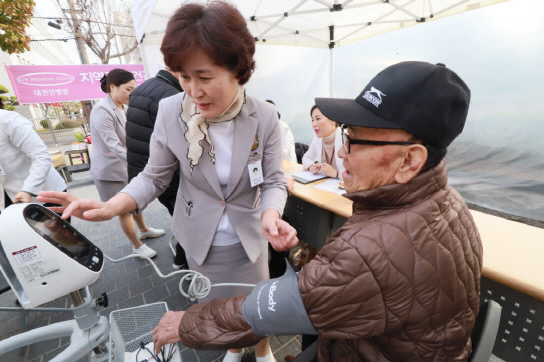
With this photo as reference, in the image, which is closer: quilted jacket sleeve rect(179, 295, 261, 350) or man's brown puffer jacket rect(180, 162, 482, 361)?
man's brown puffer jacket rect(180, 162, 482, 361)

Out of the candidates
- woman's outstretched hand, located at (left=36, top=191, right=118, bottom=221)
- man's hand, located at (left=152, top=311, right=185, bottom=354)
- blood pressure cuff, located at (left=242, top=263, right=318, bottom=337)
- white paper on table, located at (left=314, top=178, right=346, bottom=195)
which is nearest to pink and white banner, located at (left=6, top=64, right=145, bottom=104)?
white paper on table, located at (left=314, top=178, right=346, bottom=195)

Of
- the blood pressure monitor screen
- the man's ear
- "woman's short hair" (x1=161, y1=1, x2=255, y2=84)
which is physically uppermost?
"woman's short hair" (x1=161, y1=1, x2=255, y2=84)

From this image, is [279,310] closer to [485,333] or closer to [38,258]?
[485,333]

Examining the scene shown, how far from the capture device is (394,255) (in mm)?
702

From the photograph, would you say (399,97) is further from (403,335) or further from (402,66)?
(403,335)

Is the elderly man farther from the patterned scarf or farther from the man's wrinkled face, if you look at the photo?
the patterned scarf

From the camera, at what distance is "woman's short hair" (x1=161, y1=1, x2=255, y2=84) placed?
0.97 metres

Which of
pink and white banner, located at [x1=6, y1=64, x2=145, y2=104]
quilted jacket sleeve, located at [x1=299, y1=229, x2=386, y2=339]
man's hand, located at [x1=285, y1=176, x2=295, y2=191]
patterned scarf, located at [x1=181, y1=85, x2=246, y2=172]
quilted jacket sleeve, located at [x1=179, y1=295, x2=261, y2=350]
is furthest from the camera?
pink and white banner, located at [x1=6, y1=64, x2=145, y2=104]

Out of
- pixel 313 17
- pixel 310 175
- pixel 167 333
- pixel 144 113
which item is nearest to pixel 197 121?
pixel 167 333

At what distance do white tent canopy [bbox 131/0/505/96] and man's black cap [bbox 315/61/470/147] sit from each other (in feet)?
13.5

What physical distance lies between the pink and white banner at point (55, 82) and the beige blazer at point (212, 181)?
835cm

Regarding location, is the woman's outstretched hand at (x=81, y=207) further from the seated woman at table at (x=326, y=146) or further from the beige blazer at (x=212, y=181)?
the seated woman at table at (x=326, y=146)

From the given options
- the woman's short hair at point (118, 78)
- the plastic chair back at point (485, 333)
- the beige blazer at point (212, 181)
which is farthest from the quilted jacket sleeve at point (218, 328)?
the woman's short hair at point (118, 78)

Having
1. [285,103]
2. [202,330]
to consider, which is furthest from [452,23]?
[202,330]
